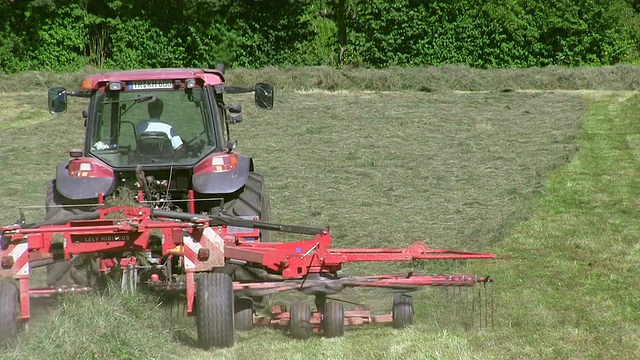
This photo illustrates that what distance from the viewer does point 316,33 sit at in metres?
29.2

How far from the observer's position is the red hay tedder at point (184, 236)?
6176 mm

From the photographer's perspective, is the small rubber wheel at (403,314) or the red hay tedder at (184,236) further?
the small rubber wheel at (403,314)

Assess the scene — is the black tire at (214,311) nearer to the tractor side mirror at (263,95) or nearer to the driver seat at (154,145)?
Result: the driver seat at (154,145)

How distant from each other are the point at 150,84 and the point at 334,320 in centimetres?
238

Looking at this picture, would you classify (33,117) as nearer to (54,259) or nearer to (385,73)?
(385,73)

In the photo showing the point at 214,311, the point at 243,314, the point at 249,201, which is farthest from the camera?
the point at 249,201

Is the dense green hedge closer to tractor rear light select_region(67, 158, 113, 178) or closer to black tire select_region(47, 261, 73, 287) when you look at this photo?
tractor rear light select_region(67, 158, 113, 178)

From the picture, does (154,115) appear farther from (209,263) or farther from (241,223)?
(209,263)

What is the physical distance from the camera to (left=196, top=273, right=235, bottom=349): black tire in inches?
242

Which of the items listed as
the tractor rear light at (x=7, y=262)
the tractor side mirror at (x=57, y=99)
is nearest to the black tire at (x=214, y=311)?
the tractor rear light at (x=7, y=262)

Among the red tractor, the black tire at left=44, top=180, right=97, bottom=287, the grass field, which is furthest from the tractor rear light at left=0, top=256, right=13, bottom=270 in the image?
the red tractor

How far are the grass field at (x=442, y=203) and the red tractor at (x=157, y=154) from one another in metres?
0.94

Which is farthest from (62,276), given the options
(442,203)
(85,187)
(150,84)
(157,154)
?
(442,203)

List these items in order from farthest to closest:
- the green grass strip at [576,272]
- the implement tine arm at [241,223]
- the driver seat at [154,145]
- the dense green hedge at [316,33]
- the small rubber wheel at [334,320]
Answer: the dense green hedge at [316,33]
the driver seat at [154,145]
the small rubber wheel at [334,320]
the implement tine arm at [241,223]
the green grass strip at [576,272]
